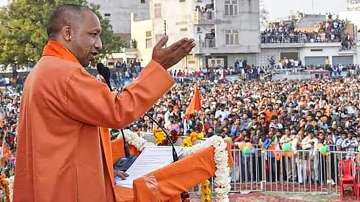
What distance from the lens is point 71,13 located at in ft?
10.3

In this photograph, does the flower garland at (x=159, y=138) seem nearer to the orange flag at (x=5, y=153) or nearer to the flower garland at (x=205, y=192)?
the flower garland at (x=205, y=192)

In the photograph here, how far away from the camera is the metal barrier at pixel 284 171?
42.3 feet

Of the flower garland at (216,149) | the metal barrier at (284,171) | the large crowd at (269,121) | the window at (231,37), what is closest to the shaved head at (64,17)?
the flower garland at (216,149)

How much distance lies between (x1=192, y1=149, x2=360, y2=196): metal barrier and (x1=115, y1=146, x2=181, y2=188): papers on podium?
790 centimetres

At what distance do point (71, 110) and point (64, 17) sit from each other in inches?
18.8

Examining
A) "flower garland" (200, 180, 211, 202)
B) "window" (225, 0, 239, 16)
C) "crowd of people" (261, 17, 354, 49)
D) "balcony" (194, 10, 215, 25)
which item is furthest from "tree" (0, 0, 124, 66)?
"flower garland" (200, 180, 211, 202)

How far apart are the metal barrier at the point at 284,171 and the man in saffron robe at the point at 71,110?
1010cm

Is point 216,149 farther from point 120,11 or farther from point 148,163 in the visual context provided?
point 120,11

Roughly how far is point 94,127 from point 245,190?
410 inches

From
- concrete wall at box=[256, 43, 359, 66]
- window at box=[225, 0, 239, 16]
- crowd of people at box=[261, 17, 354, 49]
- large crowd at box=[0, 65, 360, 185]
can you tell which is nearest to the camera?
large crowd at box=[0, 65, 360, 185]

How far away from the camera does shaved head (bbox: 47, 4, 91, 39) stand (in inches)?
124

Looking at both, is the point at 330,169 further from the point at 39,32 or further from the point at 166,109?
the point at 39,32

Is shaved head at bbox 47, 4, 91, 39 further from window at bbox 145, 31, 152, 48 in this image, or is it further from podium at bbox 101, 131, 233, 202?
window at bbox 145, 31, 152, 48

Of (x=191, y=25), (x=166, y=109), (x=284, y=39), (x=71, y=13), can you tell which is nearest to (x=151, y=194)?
(x=71, y=13)
